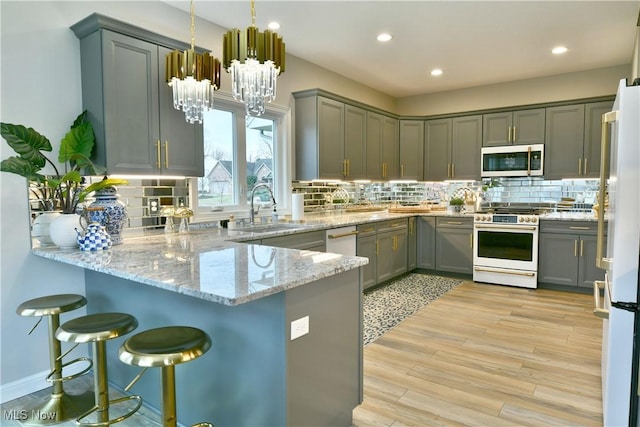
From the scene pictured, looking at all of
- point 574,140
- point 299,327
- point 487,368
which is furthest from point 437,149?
point 299,327

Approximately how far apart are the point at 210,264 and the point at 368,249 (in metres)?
2.92

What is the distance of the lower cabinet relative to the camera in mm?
4656

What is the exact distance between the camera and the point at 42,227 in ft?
8.27

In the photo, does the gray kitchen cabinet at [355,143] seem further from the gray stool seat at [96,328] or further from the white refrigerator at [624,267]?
the gray stool seat at [96,328]

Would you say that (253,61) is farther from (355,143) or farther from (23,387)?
(355,143)

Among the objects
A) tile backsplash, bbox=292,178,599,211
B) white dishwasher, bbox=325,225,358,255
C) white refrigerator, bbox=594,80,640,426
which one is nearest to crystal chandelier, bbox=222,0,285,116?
white refrigerator, bbox=594,80,640,426

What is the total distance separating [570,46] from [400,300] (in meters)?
3.37

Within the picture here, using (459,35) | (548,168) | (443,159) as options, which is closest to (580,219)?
(548,168)

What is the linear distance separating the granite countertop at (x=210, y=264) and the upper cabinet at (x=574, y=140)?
14.4ft

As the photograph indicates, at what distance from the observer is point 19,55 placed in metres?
2.51

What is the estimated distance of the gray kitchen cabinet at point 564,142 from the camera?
5105mm

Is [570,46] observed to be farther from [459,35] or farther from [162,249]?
[162,249]

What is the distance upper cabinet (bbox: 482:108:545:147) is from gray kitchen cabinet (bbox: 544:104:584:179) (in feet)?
0.38

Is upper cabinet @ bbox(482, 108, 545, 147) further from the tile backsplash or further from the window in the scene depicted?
the window
